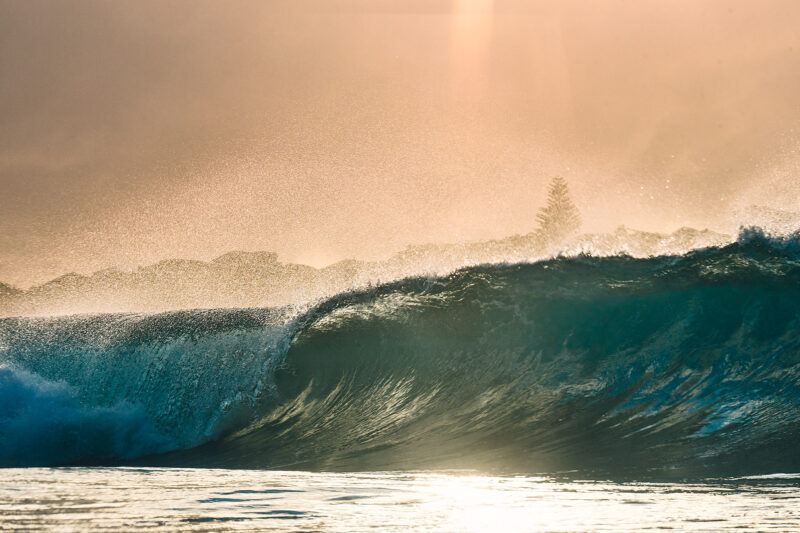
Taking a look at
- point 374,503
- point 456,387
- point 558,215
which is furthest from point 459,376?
point 558,215

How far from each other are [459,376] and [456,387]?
0.82ft

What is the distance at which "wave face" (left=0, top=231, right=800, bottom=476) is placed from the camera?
613 cm

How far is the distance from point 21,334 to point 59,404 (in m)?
1.89

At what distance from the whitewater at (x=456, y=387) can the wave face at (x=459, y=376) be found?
0.03 meters

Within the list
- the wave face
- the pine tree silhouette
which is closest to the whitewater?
the wave face

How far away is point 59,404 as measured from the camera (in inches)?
332

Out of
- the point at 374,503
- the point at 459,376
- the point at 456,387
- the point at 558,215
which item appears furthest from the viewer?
the point at 558,215

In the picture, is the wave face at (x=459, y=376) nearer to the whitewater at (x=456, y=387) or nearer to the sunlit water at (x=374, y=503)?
the whitewater at (x=456, y=387)

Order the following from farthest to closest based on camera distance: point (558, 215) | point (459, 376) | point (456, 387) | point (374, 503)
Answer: point (558, 215) → point (459, 376) → point (456, 387) → point (374, 503)

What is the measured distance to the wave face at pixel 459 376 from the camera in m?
6.13

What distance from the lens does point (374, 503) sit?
10.8ft

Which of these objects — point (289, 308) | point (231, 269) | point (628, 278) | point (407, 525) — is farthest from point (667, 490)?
Answer: point (231, 269)

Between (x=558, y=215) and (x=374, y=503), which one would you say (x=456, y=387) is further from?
(x=558, y=215)

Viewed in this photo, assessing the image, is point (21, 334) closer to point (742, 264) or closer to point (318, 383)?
point (318, 383)
